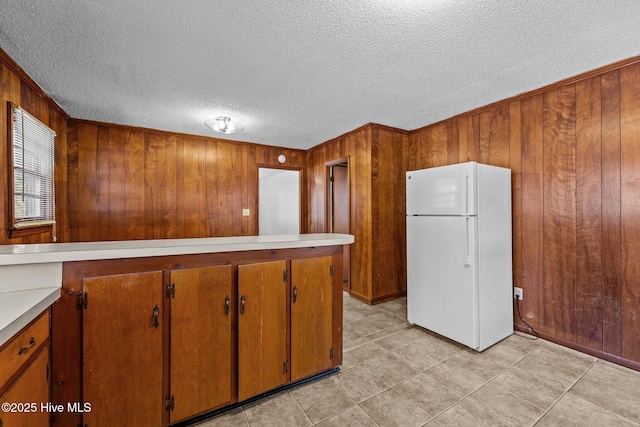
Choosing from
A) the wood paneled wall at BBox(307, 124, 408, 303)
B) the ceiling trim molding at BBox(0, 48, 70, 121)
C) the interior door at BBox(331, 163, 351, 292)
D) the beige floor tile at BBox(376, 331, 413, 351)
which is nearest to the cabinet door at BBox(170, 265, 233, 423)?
Result: the beige floor tile at BBox(376, 331, 413, 351)

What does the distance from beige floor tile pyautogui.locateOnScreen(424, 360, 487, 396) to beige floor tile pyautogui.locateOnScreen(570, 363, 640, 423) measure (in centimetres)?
61

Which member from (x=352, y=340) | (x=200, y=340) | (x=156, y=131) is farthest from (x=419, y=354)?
(x=156, y=131)

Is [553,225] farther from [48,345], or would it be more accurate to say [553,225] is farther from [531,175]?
[48,345]

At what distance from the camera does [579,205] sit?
244 cm

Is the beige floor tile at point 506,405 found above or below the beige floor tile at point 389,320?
below

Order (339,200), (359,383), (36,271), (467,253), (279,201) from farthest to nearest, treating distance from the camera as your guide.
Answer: (279,201) < (339,200) < (467,253) < (359,383) < (36,271)

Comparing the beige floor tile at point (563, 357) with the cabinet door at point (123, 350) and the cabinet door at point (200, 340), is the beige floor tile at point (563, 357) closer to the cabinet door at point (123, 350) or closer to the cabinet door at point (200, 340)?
the cabinet door at point (200, 340)

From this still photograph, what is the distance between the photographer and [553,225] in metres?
2.60

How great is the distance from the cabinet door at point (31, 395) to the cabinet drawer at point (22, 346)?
6 centimetres

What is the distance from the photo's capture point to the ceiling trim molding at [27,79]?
210 centimetres

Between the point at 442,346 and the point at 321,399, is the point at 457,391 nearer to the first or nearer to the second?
the point at 442,346

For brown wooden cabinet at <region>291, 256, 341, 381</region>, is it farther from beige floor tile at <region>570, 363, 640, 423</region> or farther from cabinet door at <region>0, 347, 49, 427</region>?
beige floor tile at <region>570, 363, 640, 423</region>

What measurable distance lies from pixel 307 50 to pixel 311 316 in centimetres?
196

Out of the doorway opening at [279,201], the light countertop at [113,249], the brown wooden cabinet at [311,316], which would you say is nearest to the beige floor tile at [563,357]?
the brown wooden cabinet at [311,316]
